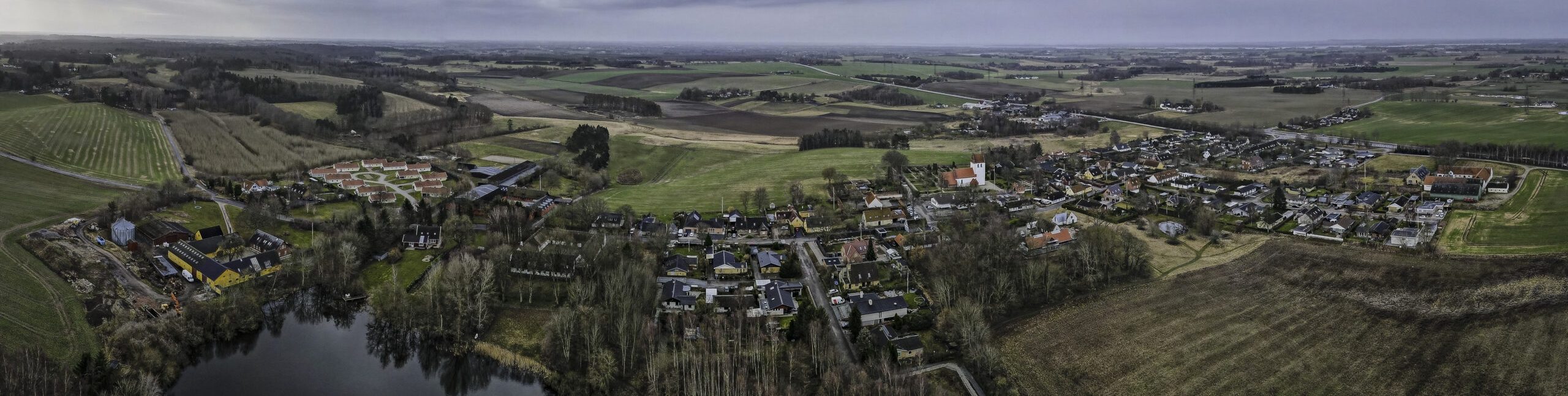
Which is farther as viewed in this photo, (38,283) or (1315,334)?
(38,283)

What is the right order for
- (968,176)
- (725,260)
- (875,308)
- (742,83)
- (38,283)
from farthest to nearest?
(742,83)
(968,176)
(725,260)
(38,283)
(875,308)

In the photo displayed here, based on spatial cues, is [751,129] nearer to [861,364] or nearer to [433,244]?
[433,244]

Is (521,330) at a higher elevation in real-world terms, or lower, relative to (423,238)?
lower

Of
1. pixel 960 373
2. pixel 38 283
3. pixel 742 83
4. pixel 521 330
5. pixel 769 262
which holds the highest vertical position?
pixel 742 83

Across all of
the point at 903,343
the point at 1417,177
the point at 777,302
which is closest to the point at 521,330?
the point at 777,302

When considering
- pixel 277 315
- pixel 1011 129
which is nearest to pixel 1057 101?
pixel 1011 129

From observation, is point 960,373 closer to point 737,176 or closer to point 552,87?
point 737,176
